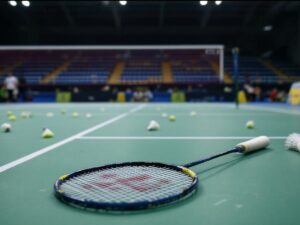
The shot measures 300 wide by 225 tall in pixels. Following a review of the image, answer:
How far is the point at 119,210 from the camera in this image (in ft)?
4.22

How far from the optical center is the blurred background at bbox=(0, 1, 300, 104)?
2053 centimetres

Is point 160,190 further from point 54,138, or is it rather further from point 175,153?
point 54,138

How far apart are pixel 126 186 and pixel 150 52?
25309 mm

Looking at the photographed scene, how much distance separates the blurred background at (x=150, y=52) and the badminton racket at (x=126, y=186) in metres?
17.0

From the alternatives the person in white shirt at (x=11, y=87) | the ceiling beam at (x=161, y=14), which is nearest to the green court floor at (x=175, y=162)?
the person in white shirt at (x=11, y=87)

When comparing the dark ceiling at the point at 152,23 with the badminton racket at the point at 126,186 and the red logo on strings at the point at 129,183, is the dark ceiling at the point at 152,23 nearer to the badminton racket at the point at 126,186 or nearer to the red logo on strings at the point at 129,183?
the badminton racket at the point at 126,186

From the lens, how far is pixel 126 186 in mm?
1541

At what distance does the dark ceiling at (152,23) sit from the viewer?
2355 centimetres

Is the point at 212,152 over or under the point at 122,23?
under

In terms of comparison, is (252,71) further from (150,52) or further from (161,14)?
(161,14)

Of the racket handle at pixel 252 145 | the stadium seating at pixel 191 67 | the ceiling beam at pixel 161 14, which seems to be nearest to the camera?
the racket handle at pixel 252 145

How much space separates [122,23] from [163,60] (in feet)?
17.7

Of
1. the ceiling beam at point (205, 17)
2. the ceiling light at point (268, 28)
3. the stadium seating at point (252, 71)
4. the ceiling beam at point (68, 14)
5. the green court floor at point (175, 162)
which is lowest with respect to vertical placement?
the green court floor at point (175, 162)

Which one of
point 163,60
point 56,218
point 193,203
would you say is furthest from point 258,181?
point 163,60
